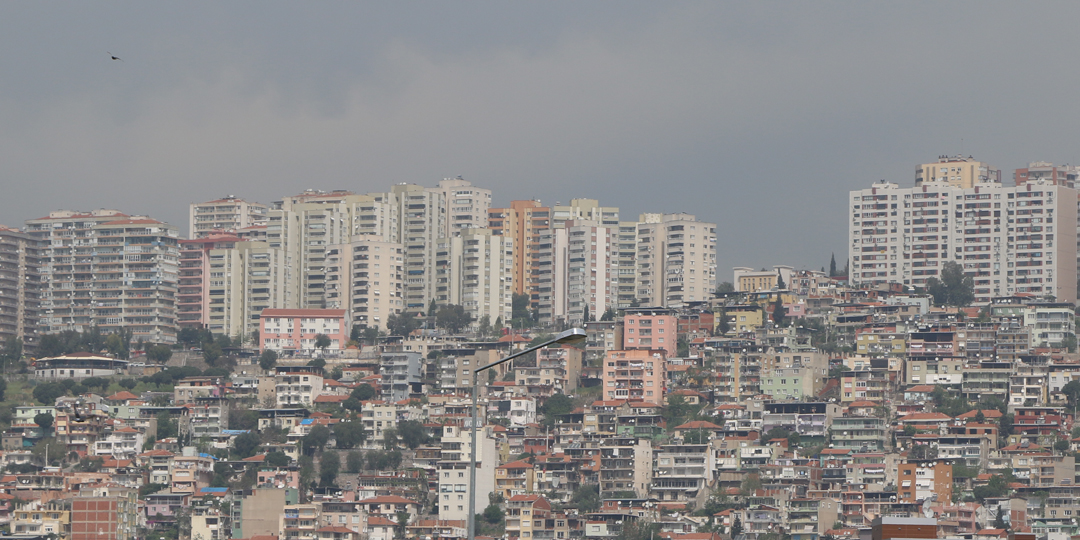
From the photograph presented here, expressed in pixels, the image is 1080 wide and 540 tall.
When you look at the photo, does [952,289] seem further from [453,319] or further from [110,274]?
[110,274]

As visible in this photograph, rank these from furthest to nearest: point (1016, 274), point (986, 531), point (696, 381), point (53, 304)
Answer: point (53, 304), point (1016, 274), point (696, 381), point (986, 531)

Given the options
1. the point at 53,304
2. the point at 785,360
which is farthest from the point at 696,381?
the point at 53,304

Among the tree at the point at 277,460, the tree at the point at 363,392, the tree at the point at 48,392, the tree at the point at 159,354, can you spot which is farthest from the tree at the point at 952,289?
the tree at the point at 48,392

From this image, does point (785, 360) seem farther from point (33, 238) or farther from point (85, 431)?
point (33, 238)

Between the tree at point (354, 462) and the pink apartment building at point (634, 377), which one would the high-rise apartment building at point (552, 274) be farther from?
the tree at point (354, 462)

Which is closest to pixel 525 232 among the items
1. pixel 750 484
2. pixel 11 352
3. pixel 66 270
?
pixel 66 270

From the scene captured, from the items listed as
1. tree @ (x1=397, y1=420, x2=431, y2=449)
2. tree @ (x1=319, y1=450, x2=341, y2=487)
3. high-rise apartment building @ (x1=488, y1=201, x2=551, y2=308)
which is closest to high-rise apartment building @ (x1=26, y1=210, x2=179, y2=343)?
high-rise apartment building @ (x1=488, y1=201, x2=551, y2=308)
